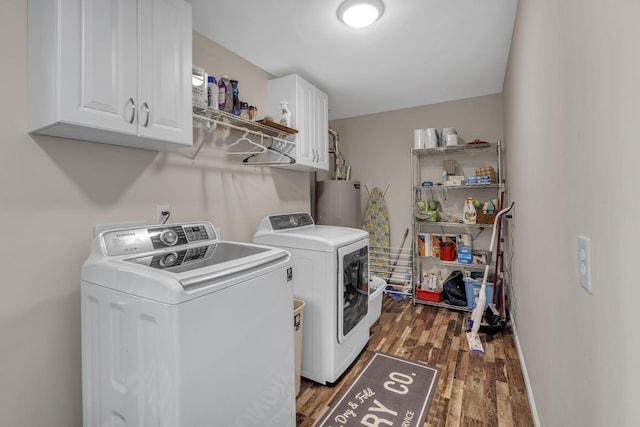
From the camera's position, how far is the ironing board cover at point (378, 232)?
3885mm

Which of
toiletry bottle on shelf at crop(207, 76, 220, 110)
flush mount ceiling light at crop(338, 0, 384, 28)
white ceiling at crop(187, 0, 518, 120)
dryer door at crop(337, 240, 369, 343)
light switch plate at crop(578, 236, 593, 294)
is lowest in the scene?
dryer door at crop(337, 240, 369, 343)

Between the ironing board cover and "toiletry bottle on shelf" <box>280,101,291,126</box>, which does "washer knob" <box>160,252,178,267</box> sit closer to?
"toiletry bottle on shelf" <box>280,101,291,126</box>

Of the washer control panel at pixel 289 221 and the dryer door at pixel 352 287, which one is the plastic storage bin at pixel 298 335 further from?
the washer control panel at pixel 289 221

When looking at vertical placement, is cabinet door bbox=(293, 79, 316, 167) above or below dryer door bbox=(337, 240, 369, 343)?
above

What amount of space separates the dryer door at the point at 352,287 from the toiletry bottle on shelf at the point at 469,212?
1.44 metres

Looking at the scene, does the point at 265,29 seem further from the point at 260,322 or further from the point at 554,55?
the point at 260,322

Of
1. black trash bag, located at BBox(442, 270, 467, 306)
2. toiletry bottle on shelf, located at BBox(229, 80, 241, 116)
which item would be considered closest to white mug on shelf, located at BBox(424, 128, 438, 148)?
black trash bag, located at BBox(442, 270, 467, 306)

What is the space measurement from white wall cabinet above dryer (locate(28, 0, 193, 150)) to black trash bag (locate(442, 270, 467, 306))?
3038 millimetres

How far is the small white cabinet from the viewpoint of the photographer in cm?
266

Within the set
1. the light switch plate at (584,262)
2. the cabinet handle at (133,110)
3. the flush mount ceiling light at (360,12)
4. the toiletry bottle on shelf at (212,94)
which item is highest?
the flush mount ceiling light at (360,12)

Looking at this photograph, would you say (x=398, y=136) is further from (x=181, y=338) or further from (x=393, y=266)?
(x=181, y=338)

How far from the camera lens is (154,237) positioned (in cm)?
156

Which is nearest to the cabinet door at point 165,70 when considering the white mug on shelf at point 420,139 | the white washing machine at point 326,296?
the white washing machine at point 326,296

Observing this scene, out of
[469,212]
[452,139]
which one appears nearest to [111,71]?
[452,139]
